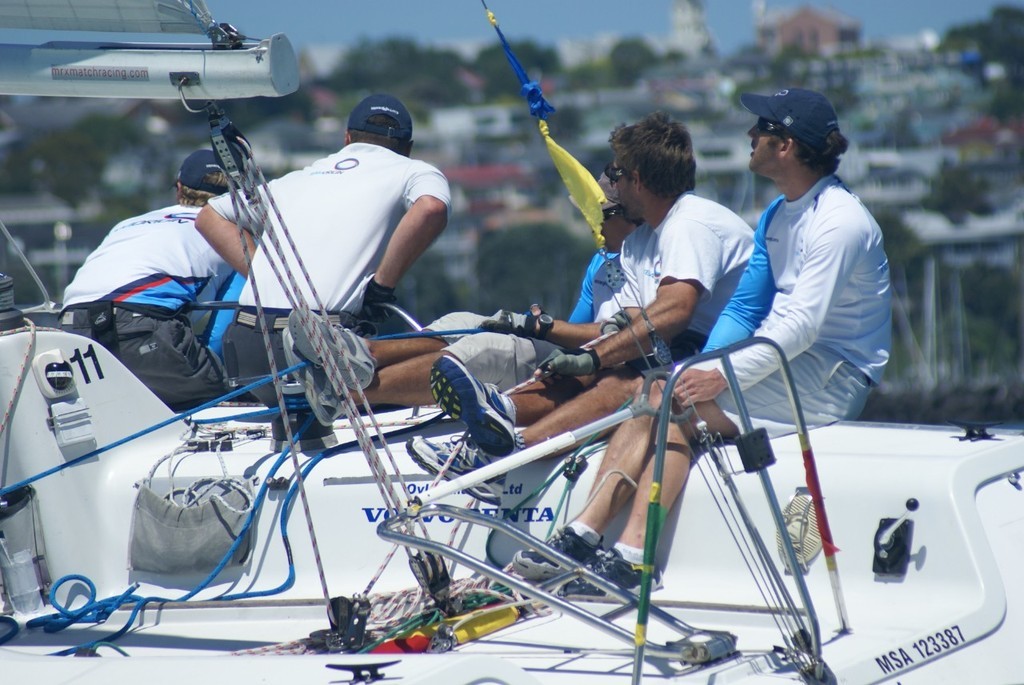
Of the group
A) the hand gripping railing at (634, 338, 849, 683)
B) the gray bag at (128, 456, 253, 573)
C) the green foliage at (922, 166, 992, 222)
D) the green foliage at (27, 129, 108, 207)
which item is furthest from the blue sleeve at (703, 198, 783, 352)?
the green foliage at (27, 129, 108, 207)

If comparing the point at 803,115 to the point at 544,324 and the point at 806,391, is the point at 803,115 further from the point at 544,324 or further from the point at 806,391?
the point at 544,324

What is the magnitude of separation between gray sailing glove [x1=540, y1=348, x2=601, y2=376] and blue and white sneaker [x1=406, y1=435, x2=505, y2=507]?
32cm

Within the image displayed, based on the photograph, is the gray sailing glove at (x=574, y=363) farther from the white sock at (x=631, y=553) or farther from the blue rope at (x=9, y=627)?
the blue rope at (x=9, y=627)

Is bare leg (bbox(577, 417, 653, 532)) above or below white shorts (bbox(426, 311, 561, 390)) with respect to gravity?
below

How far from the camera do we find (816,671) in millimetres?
2834

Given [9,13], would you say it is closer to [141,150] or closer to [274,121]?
[141,150]

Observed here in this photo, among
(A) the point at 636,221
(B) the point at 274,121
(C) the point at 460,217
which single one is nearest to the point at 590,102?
(B) the point at 274,121

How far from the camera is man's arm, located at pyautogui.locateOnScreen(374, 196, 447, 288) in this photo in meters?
4.09

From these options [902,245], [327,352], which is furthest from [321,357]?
[902,245]

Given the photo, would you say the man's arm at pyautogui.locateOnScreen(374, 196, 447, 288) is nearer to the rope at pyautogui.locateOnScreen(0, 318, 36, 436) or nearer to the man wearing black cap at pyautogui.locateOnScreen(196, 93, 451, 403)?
the man wearing black cap at pyautogui.locateOnScreen(196, 93, 451, 403)

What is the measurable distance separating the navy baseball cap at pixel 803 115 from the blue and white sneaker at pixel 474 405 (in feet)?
3.69

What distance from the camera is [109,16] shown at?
10.3 ft

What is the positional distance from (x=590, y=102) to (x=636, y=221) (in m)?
90.5

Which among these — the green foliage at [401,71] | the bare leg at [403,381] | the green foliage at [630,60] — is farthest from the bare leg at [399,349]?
the green foliage at [630,60]
